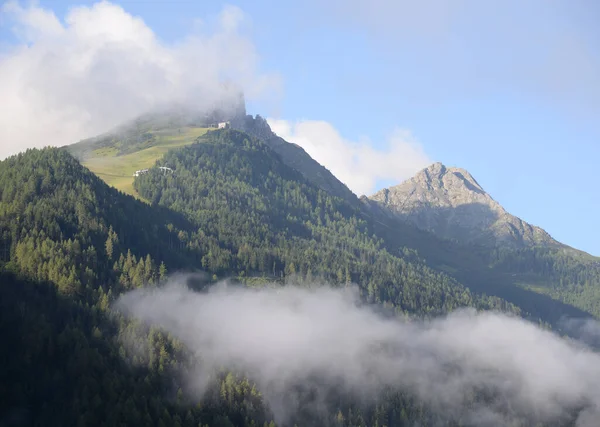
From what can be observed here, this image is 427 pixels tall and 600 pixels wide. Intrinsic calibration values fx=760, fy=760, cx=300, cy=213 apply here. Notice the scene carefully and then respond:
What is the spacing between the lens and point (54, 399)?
150500 millimetres

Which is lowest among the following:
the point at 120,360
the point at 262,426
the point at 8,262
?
the point at 262,426

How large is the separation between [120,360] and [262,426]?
36065 mm

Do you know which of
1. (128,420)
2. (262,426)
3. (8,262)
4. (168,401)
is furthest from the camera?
(8,262)

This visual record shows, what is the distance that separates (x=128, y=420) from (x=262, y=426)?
124 ft

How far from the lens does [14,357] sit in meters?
156

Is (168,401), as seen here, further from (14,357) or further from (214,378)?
(14,357)

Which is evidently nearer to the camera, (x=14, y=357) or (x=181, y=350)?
(x=14, y=357)

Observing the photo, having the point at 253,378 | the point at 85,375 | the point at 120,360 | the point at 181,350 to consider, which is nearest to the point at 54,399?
the point at 85,375

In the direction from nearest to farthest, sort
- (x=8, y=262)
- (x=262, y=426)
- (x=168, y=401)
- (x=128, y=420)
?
1. (x=128, y=420)
2. (x=168, y=401)
3. (x=262, y=426)
4. (x=8, y=262)

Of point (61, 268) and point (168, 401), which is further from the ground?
point (61, 268)

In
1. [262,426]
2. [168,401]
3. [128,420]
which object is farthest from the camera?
[262,426]

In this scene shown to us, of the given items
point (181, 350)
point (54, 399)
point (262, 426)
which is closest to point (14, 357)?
point (54, 399)

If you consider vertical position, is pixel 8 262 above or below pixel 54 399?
above

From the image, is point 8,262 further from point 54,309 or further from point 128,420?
point 128,420
